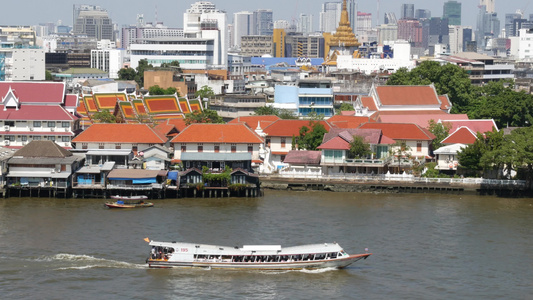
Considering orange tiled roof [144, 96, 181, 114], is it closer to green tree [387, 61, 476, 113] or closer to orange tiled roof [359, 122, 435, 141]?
orange tiled roof [359, 122, 435, 141]

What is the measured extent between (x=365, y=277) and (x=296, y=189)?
17610 millimetres

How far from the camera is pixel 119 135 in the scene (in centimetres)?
5191

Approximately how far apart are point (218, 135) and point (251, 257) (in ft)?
56.8

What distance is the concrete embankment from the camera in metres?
48.9

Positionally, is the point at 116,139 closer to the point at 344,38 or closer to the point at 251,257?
the point at 251,257

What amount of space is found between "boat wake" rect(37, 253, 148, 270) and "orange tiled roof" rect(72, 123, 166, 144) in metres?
17.4

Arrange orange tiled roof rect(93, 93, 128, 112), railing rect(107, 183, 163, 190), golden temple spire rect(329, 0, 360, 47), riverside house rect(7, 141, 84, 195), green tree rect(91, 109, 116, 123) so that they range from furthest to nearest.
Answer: golden temple spire rect(329, 0, 360, 47), orange tiled roof rect(93, 93, 128, 112), green tree rect(91, 109, 116, 123), riverside house rect(7, 141, 84, 195), railing rect(107, 183, 163, 190)

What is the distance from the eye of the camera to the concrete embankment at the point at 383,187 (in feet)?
160

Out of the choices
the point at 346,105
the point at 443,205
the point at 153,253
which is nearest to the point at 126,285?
the point at 153,253

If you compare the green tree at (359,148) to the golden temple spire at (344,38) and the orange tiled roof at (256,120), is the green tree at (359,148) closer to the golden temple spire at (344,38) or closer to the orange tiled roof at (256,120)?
the orange tiled roof at (256,120)

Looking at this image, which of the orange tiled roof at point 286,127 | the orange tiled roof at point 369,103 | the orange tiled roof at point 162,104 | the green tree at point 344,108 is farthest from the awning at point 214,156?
the green tree at point 344,108

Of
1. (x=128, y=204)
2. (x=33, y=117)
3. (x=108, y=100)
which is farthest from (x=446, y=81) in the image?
(x=128, y=204)

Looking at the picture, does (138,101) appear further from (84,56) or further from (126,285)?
(84,56)

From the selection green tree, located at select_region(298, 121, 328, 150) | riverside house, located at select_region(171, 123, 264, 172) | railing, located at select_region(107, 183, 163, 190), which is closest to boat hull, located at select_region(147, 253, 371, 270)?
railing, located at select_region(107, 183, 163, 190)
